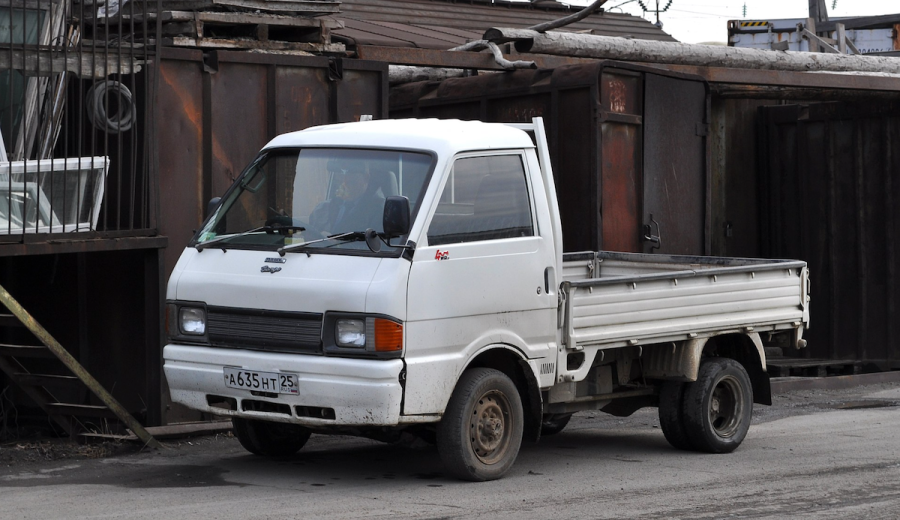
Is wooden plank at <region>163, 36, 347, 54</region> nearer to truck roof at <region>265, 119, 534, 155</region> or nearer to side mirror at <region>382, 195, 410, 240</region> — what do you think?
truck roof at <region>265, 119, 534, 155</region>

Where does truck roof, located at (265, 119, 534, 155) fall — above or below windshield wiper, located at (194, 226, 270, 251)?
above

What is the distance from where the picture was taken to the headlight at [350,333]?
6.40 metres

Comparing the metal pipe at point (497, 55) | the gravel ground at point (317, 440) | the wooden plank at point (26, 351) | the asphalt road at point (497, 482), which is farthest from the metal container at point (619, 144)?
the wooden plank at point (26, 351)

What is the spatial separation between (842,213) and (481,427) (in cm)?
930

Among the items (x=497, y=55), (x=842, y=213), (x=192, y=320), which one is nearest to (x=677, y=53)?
(x=497, y=55)

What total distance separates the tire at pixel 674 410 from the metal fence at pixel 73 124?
3890mm

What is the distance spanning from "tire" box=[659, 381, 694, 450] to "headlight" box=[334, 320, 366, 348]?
9.10ft

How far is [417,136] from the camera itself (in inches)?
279

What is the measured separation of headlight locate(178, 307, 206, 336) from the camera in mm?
6945

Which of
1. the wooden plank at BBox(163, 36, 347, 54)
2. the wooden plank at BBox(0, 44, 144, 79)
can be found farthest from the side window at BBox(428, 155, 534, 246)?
the wooden plank at BBox(163, 36, 347, 54)

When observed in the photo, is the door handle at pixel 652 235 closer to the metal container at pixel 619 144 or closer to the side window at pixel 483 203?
the metal container at pixel 619 144

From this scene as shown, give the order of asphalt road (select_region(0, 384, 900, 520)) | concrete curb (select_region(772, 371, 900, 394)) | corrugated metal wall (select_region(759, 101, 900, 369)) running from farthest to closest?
corrugated metal wall (select_region(759, 101, 900, 369)) < concrete curb (select_region(772, 371, 900, 394)) < asphalt road (select_region(0, 384, 900, 520))

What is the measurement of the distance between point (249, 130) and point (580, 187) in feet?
11.1

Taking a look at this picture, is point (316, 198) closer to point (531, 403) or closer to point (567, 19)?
point (531, 403)
